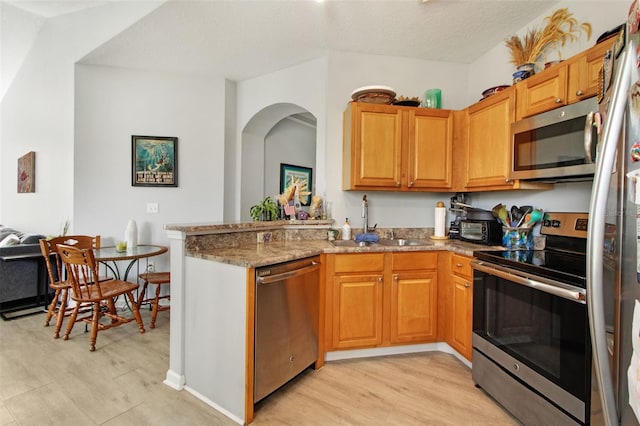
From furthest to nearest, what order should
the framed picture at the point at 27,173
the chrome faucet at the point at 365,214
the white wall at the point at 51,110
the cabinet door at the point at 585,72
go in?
the framed picture at the point at 27,173 → the white wall at the point at 51,110 → the chrome faucet at the point at 365,214 → the cabinet door at the point at 585,72

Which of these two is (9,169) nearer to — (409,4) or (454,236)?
(409,4)

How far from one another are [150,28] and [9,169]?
16.4 feet

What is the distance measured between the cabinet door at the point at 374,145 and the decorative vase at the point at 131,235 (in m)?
2.35

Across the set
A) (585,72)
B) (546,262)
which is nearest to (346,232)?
(546,262)

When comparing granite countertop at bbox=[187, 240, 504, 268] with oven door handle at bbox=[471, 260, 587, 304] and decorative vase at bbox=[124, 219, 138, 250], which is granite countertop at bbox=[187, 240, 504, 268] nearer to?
oven door handle at bbox=[471, 260, 587, 304]

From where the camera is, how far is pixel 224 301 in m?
1.74

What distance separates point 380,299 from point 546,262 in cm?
111

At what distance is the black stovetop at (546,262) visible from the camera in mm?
1402

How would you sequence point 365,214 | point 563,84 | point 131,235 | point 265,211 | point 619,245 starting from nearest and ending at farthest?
point 619,245
point 563,84
point 265,211
point 365,214
point 131,235

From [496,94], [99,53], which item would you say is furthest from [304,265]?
[99,53]

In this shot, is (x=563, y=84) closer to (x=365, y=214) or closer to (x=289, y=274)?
(x=365, y=214)

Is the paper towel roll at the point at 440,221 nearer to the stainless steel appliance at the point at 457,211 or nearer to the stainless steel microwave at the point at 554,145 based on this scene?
the stainless steel appliance at the point at 457,211

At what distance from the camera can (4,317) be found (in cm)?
306

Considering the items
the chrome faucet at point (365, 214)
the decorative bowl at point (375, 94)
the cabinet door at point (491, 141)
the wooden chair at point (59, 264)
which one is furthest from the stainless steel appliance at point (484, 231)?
the wooden chair at point (59, 264)
